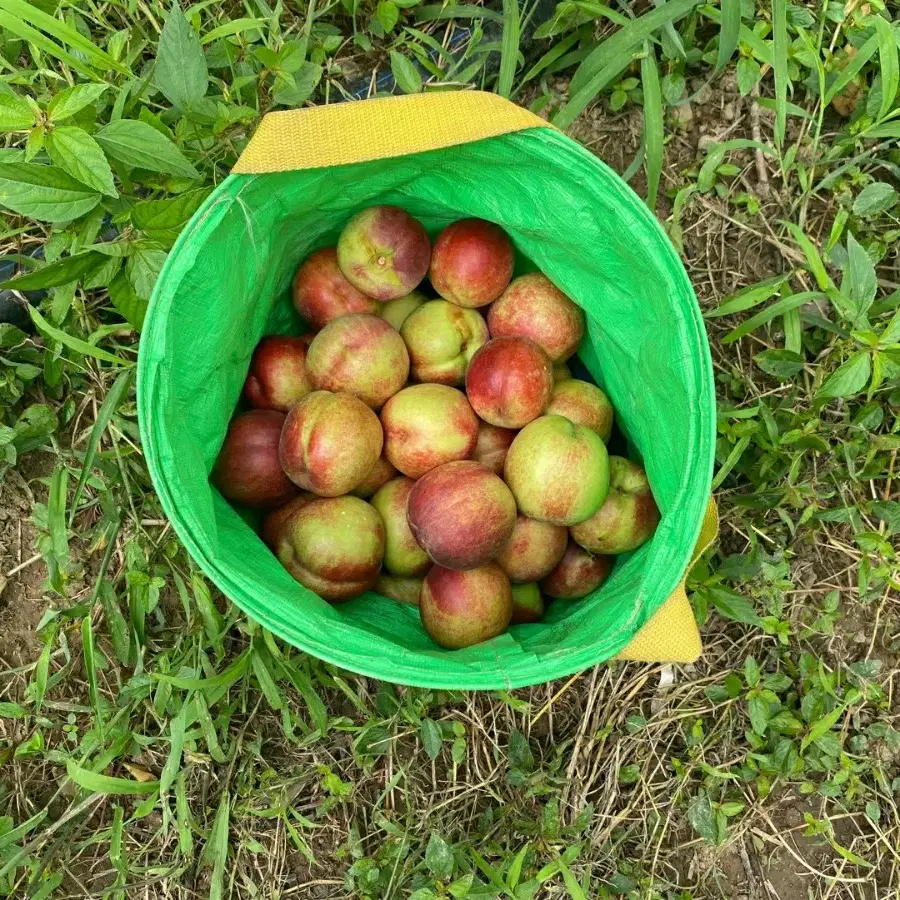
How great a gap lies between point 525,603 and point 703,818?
785 millimetres

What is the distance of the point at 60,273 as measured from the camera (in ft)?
6.11

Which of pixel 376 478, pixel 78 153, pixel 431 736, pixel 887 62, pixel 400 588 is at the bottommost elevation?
pixel 431 736

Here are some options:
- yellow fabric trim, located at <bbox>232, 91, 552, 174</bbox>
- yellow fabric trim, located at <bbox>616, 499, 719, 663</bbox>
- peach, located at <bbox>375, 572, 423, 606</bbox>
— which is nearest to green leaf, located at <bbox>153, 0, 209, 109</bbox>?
yellow fabric trim, located at <bbox>232, 91, 552, 174</bbox>

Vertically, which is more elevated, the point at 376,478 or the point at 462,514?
the point at 462,514

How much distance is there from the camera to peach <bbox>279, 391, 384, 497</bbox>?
1804mm

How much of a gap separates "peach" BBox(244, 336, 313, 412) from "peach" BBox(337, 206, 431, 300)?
23cm

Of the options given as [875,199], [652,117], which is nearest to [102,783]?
[652,117]

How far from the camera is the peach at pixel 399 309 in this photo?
2111 millimetres

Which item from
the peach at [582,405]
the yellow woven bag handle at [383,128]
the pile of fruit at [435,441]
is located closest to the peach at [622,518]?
the pile of fruit at [435,441]

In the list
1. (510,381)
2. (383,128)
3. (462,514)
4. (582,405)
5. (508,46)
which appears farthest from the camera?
(508,46)

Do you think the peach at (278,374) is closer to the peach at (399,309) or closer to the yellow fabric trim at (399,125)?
the peach at (399,309)

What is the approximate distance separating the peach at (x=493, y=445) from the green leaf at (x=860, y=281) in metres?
0.89

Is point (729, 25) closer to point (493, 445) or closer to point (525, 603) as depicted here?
point (493, 445)

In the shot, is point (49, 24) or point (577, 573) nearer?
point (49, 24)
